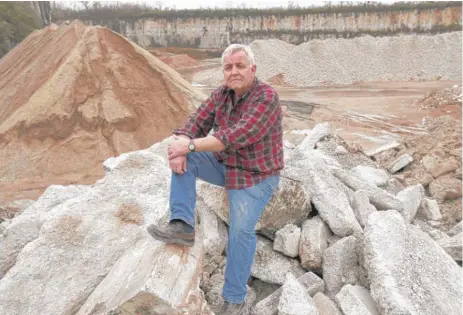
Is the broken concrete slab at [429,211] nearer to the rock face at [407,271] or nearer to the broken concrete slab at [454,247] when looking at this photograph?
the broken concrete slab at [454,247]

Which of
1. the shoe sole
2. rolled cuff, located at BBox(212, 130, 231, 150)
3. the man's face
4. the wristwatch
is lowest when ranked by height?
the shoe sole

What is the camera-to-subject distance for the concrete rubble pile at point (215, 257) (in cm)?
242

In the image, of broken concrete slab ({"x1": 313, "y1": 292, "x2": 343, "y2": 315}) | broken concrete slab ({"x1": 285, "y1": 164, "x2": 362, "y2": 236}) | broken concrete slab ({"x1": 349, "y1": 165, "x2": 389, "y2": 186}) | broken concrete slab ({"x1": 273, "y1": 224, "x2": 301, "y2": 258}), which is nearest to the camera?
broken concrete slab ({"x1": 313, "y1": 292, "x2": 343, "y2": 315})

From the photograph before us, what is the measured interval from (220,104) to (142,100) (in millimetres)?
6244

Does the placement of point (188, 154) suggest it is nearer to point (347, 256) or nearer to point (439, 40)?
point (347, 256)

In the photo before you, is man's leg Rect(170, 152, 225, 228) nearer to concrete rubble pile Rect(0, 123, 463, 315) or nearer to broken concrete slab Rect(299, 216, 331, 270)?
concrete rubble pile Rect(0, 123, 463, 315)

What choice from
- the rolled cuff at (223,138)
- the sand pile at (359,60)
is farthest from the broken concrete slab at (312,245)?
the sand pile at (359,60)

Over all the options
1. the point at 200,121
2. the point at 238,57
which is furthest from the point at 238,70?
the point at 200,121

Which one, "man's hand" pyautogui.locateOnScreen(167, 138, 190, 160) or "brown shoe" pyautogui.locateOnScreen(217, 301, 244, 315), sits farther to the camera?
"brown shoe" pyautogui.locateOnScreen(217, 301, 244, 315)

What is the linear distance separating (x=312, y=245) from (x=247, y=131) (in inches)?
46.5

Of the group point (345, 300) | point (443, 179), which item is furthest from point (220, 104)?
point (443, 179)

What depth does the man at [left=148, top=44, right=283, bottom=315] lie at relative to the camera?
95.0 inches

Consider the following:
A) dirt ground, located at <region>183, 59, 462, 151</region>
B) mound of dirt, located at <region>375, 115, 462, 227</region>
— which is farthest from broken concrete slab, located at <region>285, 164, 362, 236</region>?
dirt ground, located at <region>183, 59, 462, 151</region>

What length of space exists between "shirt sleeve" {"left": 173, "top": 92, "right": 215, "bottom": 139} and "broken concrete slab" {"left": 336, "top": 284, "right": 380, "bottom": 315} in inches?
57.3
